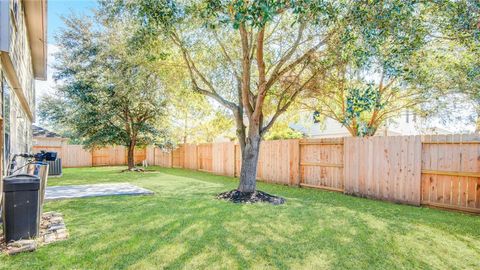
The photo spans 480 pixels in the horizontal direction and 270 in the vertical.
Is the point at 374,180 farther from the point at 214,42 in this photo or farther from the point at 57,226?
the point at 57,226

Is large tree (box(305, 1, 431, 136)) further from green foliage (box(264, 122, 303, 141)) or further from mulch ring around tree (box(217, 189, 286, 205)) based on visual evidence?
green foliage (box(264, 122, 303, 141))

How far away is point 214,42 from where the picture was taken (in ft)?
27.3

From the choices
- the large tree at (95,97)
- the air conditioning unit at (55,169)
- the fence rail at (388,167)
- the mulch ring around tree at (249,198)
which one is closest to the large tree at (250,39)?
the mulch ring around tree at (249,198)

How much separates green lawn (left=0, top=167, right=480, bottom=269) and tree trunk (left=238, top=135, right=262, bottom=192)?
1062mm

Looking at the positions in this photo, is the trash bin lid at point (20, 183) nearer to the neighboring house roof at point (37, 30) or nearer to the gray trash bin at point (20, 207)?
the gray trash bin at point (20, 207)

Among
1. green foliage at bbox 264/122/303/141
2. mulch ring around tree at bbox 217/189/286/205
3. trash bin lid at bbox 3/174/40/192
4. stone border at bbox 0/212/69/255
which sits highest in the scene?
green foliage at bbox 264/122/303/141

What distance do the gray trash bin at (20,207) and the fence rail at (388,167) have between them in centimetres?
702

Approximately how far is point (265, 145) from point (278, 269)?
796 cm

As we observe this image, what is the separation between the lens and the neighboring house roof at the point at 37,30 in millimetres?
7120

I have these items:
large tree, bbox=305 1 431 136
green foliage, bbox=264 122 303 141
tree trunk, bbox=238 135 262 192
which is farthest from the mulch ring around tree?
green foliage, bbox=264 122 303 141

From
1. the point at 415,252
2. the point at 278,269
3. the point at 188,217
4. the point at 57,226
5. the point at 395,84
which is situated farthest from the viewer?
the point at 395,84

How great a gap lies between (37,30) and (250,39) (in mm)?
6087

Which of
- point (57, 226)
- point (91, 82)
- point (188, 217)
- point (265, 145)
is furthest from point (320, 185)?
point (91, 82)

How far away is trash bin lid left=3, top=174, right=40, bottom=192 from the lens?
3832 mm
